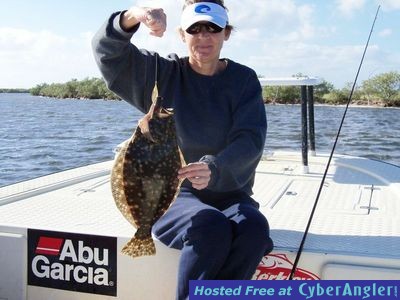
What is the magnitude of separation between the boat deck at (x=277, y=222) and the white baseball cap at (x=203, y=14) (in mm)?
1331

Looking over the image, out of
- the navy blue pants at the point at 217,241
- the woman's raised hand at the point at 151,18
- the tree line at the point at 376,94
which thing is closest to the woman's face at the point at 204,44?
the woman's raised hand at the point at 151,18

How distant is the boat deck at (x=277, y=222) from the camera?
2.99 metres

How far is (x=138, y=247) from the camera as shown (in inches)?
107

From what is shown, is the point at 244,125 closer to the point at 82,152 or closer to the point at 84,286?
the point at 84,286

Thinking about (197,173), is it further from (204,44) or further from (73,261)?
(73,261)

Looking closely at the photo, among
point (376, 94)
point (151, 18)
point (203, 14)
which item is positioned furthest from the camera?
point (376, 94)

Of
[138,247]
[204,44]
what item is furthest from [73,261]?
[204,44]

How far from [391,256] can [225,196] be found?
40.2 inches

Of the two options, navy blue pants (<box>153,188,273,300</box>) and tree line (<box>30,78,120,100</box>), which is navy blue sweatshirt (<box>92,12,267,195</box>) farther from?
tree line (<box>30,78,120,100</box>)

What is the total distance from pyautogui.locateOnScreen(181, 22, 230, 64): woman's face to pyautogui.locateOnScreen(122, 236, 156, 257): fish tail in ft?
3.81

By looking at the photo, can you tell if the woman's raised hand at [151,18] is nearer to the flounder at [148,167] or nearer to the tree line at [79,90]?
the flounder at [148,167]

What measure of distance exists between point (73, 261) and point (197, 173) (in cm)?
121

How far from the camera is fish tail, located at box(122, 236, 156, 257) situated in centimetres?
270

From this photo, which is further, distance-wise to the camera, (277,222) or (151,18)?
(277,222)
